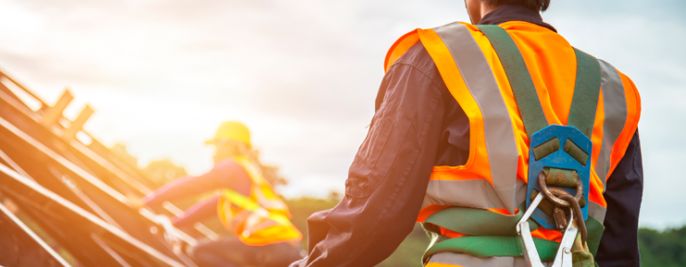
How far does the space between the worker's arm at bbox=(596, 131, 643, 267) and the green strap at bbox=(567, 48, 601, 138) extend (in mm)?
298

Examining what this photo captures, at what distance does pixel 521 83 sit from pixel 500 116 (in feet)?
0.46

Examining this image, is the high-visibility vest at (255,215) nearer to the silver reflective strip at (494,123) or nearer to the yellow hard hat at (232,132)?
the yellow hard hat at (232,132)

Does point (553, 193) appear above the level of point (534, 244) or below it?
above

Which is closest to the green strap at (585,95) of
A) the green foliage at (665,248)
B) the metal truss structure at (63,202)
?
the metal truss structure at (63,202)

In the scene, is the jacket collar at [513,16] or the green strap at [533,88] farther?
the jacket collar at [513,16]

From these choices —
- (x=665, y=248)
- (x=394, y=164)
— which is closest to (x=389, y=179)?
(x=394, y=164)

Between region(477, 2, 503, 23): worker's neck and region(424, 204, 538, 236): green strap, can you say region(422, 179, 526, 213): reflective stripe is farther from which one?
region(477, 2, 503, 23): worker's neck

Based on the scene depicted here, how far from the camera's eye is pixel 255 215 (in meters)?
4.91

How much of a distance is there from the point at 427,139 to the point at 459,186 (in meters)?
0.16

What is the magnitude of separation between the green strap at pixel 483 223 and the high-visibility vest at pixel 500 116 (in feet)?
0.05

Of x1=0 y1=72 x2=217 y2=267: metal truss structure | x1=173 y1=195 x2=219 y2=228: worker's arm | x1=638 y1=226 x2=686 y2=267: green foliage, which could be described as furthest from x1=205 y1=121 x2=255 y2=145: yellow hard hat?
x1=638 y1=226 x2=686 y2=267: green foliage

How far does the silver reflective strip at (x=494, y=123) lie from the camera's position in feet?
3.99

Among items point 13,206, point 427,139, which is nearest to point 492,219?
point 427,139

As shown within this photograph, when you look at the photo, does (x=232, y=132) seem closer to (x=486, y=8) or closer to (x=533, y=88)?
(x=486, y=8)
